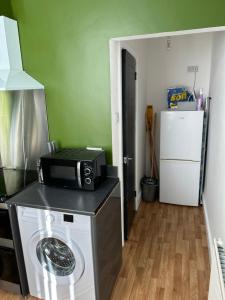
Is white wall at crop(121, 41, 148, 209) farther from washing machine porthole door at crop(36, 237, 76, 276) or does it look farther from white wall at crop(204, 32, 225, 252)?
washing machine porthole door at crop(36, 237, 76, 276)

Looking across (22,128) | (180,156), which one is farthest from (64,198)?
(180,156)

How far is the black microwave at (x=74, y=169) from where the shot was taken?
1.62m

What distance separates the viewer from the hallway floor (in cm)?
182

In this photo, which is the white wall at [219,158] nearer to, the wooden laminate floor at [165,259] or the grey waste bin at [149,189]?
the wooden laminate floor at [165,259]

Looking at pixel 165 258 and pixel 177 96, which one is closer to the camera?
pixel 165 258

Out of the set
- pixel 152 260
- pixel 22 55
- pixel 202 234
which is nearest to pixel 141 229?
pixel 152 260

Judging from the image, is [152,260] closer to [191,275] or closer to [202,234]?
[191,275]

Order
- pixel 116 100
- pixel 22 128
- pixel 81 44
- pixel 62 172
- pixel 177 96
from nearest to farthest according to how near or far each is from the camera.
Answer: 1. pixel 62 172
2. pixel 81 44
3. pixel 116 100
4. pixel 22 128
5. pixel 177 96

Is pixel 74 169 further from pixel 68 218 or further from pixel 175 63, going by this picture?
pixel 175 63

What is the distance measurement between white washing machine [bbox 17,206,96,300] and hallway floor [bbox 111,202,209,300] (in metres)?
0.45

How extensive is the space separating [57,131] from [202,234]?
1.99 metres

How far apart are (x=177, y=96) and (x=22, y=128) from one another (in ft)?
7.02

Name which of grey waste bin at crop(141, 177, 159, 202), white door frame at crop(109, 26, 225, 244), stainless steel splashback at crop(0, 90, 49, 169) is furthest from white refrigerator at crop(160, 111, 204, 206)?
stainless steel splashback at crop(0, 90, 49, 169)

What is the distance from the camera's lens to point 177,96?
124 inches
